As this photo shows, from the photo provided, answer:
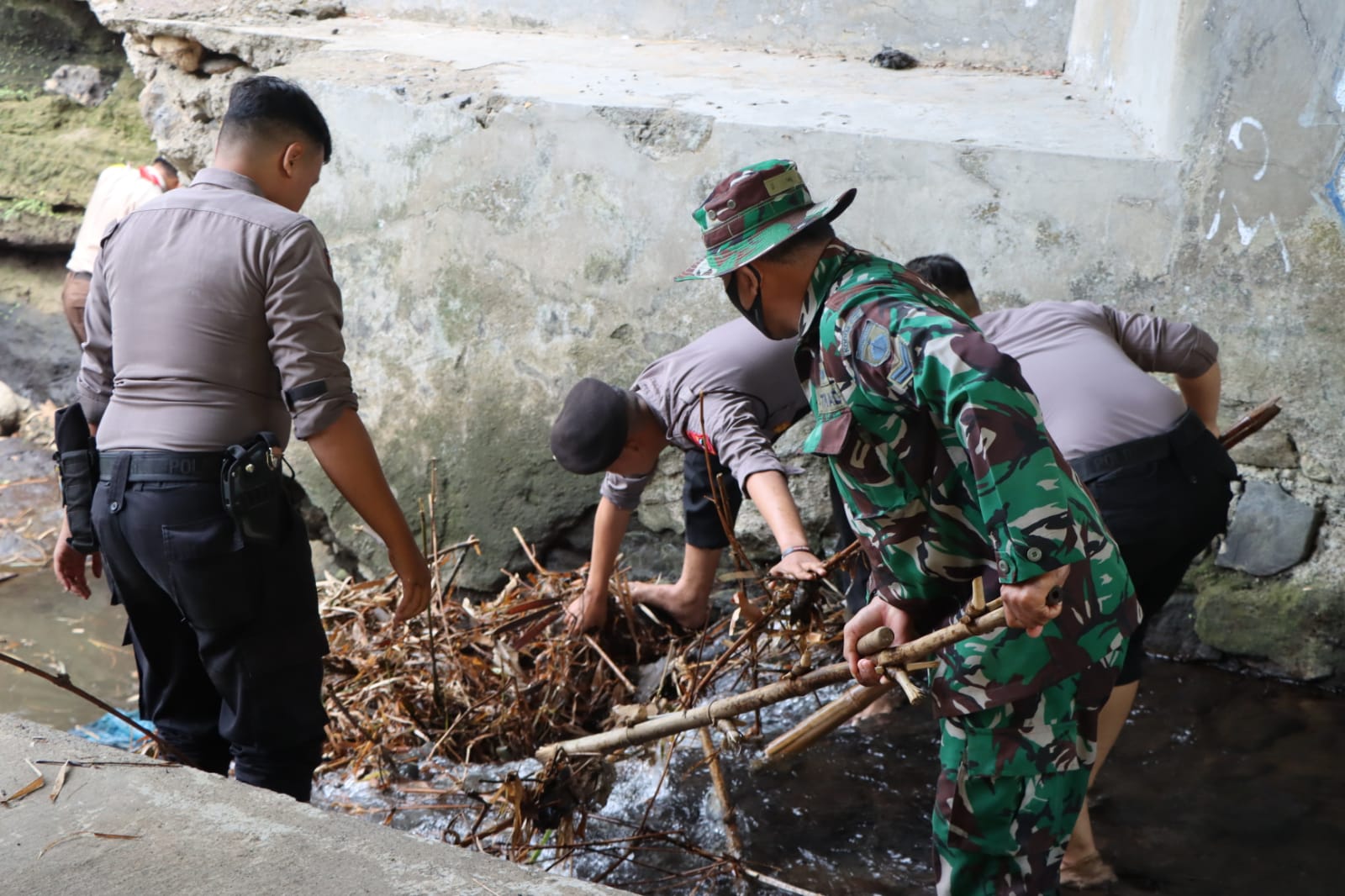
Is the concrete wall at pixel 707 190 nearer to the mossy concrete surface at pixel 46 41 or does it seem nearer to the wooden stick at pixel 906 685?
the wooden stick at pixel 906 685

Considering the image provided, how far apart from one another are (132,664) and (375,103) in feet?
7.75

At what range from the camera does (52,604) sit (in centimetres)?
514

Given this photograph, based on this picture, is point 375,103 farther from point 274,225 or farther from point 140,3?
point 274,225

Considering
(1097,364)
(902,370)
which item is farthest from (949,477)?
(1097,364)

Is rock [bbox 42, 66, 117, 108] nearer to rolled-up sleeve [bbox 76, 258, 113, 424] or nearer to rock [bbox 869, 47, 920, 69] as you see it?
rock [bbox 869, 47, 920, 69]

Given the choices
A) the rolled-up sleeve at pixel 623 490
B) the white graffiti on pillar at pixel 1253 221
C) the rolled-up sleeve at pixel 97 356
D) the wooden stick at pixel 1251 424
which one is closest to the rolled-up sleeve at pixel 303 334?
the rolled-up sleeve at pixel 97 356

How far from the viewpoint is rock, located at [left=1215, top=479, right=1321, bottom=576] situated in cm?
391

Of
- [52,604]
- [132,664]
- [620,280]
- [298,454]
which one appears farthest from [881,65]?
[52,604]

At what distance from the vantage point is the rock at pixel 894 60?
16.9 feet

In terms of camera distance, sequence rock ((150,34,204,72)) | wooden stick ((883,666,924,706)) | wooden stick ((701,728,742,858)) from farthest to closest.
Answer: rock ((150,34,204,72)), wooden stick ((701,728,742,858)), wooden stick ((883,666,924,706))

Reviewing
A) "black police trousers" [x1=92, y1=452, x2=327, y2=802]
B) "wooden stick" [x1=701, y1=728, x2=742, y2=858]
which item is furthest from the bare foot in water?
"black police trousers" [x1=92, y1=452, x2=327, y2=802]

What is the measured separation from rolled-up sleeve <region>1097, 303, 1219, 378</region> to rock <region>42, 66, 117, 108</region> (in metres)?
7.19

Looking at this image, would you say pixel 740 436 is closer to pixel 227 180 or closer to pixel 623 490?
pixel 623 490

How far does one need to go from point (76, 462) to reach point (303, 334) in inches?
28.4
